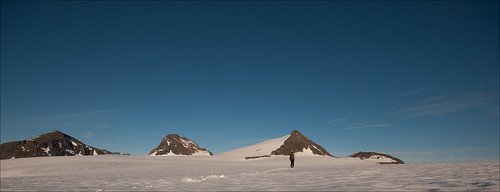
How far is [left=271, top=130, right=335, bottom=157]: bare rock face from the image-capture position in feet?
204

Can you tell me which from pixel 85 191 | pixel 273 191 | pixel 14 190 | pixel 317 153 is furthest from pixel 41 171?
pixel 317 153

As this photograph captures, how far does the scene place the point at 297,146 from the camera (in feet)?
219

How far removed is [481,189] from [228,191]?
8.57 metres

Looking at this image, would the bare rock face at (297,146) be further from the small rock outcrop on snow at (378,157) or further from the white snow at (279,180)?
the white snow at (279,180)

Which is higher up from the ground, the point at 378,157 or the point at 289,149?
the point at 289,149

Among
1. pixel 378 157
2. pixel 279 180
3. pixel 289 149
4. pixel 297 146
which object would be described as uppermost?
pixel 279 180

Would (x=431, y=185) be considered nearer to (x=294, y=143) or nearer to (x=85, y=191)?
(x=85, y=191)

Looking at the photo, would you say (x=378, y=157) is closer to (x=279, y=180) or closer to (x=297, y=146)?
(x=297, y=146)

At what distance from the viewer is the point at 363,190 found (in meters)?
9.69

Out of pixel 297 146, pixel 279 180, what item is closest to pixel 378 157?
pixel 297 146

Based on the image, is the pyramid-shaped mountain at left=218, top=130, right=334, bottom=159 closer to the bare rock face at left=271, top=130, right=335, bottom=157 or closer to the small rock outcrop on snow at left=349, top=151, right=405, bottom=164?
the bare rock face at left=271, top=130, right=335, bottom=157

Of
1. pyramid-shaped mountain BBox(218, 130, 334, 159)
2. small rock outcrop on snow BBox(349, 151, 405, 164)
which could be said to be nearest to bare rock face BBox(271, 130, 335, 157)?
pyramid-shaped mountain BBox(218, 130, 334, 159)

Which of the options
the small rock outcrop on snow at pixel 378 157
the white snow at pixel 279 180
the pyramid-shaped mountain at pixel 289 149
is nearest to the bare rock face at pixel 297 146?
the pyramid-shaped mountain at pixel 289 149

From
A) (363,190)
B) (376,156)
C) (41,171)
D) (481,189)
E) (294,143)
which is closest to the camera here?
(481,189)
